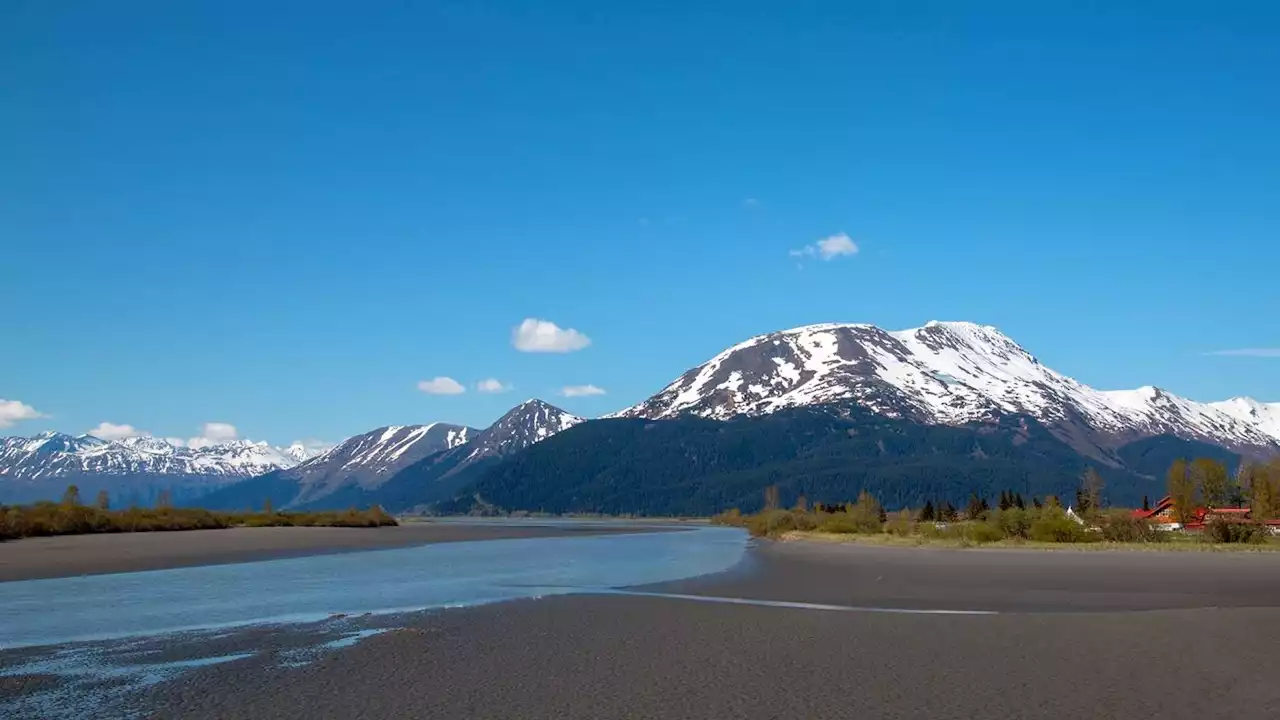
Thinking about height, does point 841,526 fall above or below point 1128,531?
above

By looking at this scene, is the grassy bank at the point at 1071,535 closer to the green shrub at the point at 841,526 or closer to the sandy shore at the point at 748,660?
the green shrub at the point at 841,526

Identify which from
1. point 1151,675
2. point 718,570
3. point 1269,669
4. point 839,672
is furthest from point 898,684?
point 718,570

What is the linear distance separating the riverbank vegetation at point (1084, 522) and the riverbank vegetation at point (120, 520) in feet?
240

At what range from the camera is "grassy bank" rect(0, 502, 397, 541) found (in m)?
98.6

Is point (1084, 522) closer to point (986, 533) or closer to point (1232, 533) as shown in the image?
point (1232, 533)

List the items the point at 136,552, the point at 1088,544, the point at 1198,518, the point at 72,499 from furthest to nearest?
the point at 1198,518, the point at 72,499, the point at 1088,544, the point at 136,552

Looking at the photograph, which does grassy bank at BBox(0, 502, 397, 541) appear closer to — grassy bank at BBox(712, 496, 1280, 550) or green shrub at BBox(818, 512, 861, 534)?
green shrub at BBox(818, 512, 861, 534)

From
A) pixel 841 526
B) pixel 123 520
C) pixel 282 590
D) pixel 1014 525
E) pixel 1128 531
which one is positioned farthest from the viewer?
pixel 841 526

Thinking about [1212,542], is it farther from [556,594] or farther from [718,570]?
[556,594]

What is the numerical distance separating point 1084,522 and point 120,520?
106426 millimetres

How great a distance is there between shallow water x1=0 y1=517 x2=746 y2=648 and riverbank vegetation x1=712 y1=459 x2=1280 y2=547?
3795cm

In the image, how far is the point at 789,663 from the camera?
79.9 ft

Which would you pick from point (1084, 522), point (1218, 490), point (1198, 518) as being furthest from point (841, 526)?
point (1218, 490)

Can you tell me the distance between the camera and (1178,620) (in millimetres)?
31109
